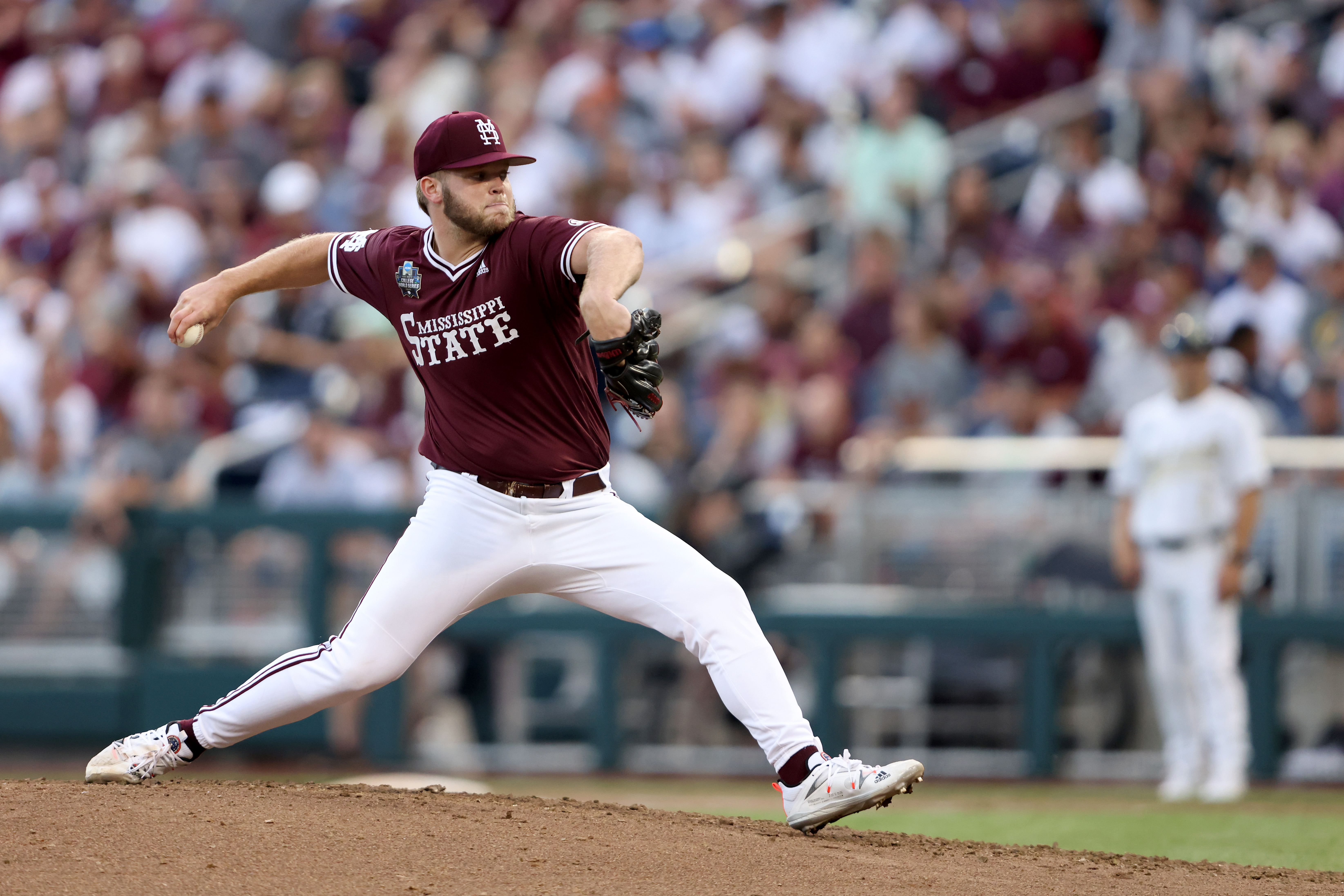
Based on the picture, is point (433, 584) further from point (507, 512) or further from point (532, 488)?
point (532, 488)

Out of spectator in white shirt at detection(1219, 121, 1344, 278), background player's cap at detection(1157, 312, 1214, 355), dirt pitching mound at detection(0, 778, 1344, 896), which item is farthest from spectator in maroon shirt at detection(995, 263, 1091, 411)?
dirt pitching mound at detection(0, 778, 1344, 896)

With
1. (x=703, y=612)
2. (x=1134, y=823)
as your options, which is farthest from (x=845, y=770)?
(x=1134, y=823)

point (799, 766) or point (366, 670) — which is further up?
point (366, 670)

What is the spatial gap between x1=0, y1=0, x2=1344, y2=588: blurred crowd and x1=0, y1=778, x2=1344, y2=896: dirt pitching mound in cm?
488

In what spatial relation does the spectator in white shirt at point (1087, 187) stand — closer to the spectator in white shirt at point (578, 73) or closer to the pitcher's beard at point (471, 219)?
the spectator in white shirt at point (578, 73)

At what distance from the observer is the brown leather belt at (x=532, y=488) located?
17.0 ft

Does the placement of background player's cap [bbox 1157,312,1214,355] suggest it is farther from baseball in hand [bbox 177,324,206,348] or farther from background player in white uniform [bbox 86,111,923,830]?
baseball in hand [bbox 177,324,206,348]

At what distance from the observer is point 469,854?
4801 millimetres

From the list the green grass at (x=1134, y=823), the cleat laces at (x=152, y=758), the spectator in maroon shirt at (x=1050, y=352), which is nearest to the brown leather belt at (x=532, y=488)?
the cleat laces at (x=152, y=758)

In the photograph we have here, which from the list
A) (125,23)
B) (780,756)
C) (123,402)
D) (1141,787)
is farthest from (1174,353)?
(125,23)

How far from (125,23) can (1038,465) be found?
10.2m

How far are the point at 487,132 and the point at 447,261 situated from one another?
0.41 m

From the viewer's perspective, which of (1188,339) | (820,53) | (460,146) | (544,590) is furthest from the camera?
(820,53)

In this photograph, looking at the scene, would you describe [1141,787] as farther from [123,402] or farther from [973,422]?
[123,402]
